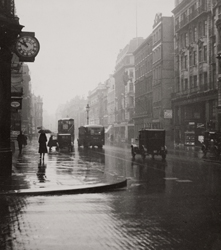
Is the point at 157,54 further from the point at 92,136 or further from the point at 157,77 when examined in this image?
the point at 92,136

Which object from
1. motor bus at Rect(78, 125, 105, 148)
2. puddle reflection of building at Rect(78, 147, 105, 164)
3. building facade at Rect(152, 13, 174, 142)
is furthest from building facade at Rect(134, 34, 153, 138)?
puddle reflection of building at Rect(78, 147, 105, 164)

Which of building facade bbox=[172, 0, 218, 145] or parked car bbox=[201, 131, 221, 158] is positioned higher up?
building facade bbox=[172, 0, 218, 145]

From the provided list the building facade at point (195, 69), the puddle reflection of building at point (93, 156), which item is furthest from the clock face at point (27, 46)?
the building facade at point (195, 69)

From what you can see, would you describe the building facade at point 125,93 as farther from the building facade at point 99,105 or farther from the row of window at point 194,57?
the row of window at point 194,57

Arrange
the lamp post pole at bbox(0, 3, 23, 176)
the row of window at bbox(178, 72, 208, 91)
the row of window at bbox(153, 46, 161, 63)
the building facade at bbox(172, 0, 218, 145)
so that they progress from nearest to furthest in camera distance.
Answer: the lamp post pole at bbox(0, 3, 23, 176) → the building facade at bbox(172, 0, 218, 145) → the row of window at bbox(178, 72, 208, 91) → the row of window at bbox(153, 46, 161, 63)

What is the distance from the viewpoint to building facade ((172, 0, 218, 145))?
51094 mm

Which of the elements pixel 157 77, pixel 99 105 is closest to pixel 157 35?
pixel 157 77

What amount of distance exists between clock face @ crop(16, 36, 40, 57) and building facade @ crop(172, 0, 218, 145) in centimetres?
2866

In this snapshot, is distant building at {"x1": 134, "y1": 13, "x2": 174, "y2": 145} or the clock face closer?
the clock face

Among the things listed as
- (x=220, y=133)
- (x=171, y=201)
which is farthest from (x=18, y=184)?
(x=220, y=133)

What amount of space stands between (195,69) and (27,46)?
141ft

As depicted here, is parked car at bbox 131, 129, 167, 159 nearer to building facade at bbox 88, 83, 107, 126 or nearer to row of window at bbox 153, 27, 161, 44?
row of window at bbox 153, 27, 161, 44

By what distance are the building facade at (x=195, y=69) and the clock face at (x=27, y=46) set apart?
2866 cm

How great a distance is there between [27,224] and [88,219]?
4.04ft
